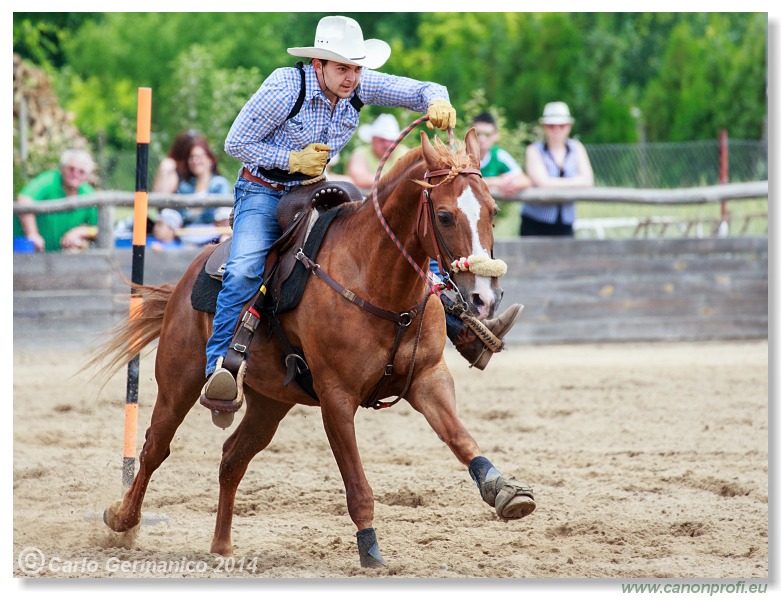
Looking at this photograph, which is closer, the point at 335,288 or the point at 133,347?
the point at 335,288

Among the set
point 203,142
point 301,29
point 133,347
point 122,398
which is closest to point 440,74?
point 301,29

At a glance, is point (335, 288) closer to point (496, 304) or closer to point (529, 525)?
point (496, 304)

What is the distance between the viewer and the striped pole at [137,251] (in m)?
6.02

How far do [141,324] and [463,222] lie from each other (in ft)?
8.35

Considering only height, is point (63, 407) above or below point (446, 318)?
below

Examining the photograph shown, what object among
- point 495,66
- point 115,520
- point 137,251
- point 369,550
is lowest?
point 115,520

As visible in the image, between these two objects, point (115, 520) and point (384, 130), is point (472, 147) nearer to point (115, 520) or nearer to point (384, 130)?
point (115, 520)

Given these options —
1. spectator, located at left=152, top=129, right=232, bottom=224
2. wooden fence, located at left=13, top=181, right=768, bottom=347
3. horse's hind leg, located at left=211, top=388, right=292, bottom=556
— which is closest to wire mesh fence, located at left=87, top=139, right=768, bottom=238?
wooden fence, located at left=13, top=181, right=768, bottom=347

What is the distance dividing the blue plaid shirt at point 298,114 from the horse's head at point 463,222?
61cm

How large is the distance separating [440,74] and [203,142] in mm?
18164

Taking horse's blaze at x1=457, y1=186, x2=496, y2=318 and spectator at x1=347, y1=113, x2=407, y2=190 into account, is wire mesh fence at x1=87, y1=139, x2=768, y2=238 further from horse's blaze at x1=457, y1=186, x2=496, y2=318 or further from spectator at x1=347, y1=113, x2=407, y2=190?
horse's blaze at x1=457, y1=186, x2=496, y2=318

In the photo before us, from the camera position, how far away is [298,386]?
4992mm

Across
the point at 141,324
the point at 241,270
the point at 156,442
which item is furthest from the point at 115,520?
the point at 241,270

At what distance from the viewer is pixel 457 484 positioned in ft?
20.9
